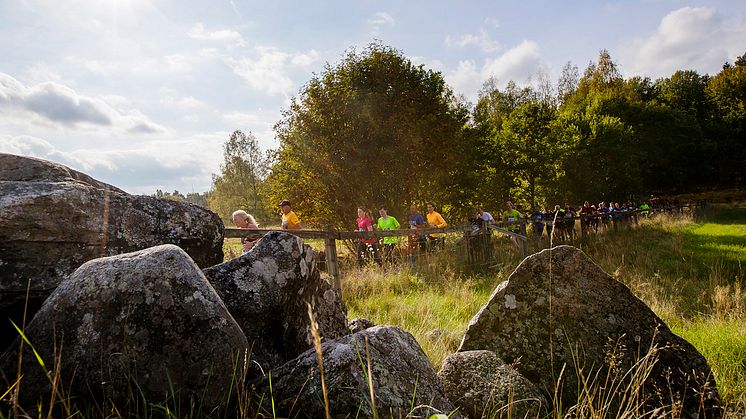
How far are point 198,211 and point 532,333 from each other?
9.32ft

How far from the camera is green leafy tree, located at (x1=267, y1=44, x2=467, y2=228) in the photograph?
2006cm

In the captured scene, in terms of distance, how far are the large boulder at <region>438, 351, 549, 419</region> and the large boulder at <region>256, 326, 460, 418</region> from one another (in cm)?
46

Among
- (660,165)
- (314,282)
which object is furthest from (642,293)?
(660,165)

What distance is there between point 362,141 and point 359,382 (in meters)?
18.3

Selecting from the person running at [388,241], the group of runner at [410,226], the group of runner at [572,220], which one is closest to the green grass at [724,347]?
the group of runner at [410,226]

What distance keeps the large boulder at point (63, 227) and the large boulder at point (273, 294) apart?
54cm

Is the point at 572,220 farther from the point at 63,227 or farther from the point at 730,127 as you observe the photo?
the point at 730,127

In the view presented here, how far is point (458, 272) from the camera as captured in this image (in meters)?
11.2

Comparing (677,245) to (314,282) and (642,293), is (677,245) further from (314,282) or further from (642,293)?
(314,282)

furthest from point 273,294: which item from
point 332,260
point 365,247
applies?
point 365,247

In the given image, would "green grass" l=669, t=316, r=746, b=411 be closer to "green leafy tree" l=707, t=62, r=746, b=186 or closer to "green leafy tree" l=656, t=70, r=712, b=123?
"green leafy tree" l=707, t=62, r=746, b=186

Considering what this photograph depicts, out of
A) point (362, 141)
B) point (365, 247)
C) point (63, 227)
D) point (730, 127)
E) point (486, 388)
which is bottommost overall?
point (486, 388)

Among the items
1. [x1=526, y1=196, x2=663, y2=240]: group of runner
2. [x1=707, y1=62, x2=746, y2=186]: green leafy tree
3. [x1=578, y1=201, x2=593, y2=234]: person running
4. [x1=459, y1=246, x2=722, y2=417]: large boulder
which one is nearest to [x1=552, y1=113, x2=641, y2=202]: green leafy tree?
[x1=526, y1=196, x2=663, y2=240]: group of runner

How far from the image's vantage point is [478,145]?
34.5m
